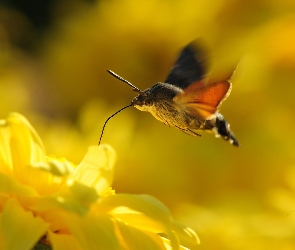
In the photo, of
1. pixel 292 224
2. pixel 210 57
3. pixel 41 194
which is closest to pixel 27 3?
pixel 292 224

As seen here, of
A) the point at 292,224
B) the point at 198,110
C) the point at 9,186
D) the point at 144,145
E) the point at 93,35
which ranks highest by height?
the point at 93,35

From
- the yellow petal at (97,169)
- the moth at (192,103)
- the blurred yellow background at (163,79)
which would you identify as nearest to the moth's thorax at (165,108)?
the moth at (192,103)

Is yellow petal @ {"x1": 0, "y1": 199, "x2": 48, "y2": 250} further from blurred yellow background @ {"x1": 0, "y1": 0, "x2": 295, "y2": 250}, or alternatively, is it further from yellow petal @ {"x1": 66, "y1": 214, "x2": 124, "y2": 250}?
blurred yellow background @ {"x1": 0, "y1": 0, "x2": 295, "y2": 250}

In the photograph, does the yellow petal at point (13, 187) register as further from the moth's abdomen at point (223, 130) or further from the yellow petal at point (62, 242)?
the moth's abdomen at point (223, 130)

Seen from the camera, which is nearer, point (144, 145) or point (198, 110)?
point (198, 110)

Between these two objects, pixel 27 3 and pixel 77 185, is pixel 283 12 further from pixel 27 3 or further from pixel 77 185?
pixel 77 185

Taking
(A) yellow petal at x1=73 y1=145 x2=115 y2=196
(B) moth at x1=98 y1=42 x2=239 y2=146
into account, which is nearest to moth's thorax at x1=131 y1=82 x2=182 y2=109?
(B) moth at x1=98 y1=42 x2=239 y2=146

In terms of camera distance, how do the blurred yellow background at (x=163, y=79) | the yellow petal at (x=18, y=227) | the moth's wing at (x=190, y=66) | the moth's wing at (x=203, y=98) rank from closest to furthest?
the yellow petal at (x=18, y=227) → the moth's wing at (x=203, y=98) → the moth's wing at (x=190, y=66) → the blurred yellow background at (x=163, y=79)

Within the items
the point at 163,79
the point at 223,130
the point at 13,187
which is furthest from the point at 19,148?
the point at 163,79
